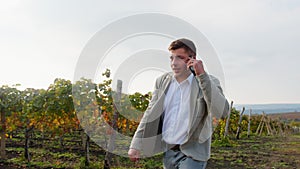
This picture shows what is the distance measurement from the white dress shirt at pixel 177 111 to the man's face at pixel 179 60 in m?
0.09

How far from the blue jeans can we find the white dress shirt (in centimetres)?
9

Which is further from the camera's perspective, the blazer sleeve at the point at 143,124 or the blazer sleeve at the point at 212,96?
the blazer sleeve at the point at 143,124

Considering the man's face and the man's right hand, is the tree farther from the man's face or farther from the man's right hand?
the man's face

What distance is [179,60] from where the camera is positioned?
84.6 inches

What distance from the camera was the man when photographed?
6.57 ft

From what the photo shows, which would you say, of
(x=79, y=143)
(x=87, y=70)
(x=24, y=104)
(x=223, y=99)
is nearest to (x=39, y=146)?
(x=79, y=143)

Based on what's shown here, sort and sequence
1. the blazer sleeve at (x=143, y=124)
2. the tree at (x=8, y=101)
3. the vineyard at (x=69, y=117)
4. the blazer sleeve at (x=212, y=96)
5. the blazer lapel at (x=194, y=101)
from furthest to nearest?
the tree at (x=8, y=101), the vineyard at (x=69, y=117), the blazer sleeve at (x=143, y=124), the blazer lapel at (x=194, y=101), the blazer sleeve at (x=212, y=96)

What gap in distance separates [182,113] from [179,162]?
1.10ft

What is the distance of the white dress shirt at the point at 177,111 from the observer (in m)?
2.17

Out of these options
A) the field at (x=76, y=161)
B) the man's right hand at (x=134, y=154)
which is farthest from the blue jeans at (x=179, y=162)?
the field at (x=76, y=161)

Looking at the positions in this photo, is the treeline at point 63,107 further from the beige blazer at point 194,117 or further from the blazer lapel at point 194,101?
the blazer lapel at point 194,101

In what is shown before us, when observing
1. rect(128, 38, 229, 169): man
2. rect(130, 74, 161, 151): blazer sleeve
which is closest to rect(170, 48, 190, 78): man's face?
rect(128, 38, 229, 169): man

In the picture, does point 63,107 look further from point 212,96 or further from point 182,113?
point 212,96

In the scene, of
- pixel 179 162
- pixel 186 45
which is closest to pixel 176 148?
pixel 179 162
